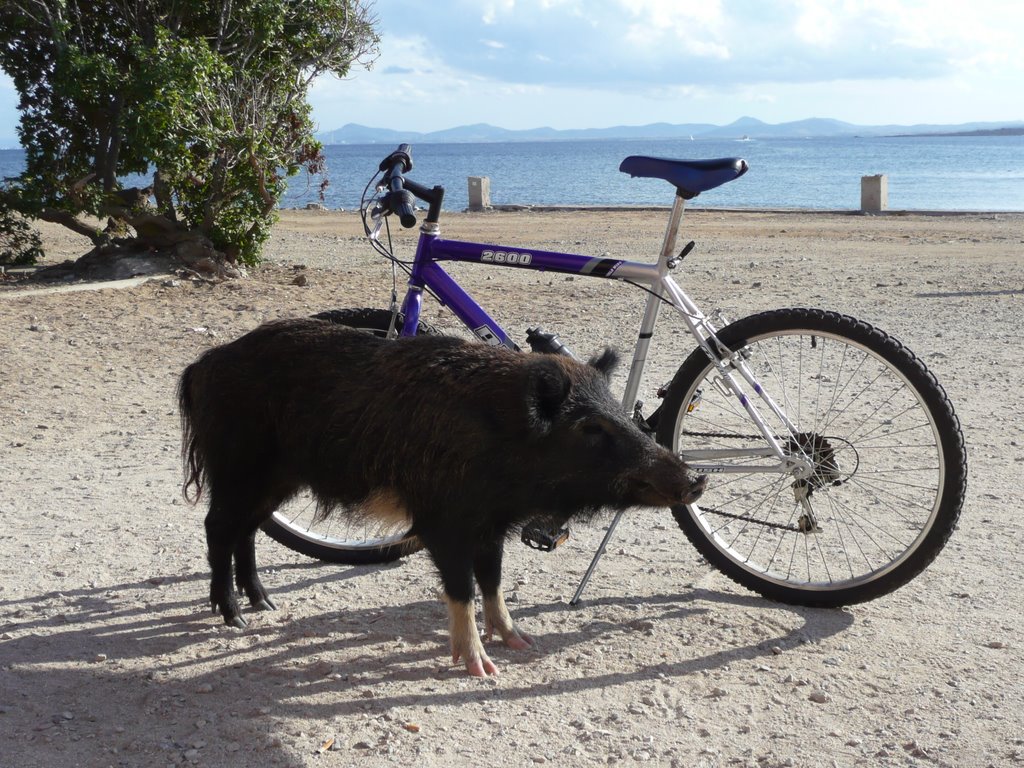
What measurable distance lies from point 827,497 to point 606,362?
1670mm

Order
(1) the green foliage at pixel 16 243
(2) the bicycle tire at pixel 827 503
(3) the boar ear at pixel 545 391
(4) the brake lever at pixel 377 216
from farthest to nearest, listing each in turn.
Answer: (1) the green foliage at pixel 16 243 < (4) the brake lever at pixel 377 216 < (2) the bicycle tire at pixel 827 503 < (3) the boar ear at pixel 545 391

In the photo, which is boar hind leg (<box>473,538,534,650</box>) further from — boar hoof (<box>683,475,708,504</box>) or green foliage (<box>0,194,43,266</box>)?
green foliage (<box>0,194,43,266</box>)

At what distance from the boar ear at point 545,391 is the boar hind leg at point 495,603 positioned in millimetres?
596

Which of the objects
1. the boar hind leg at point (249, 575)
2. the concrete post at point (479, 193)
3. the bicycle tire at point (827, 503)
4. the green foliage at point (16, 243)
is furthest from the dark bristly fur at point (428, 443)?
the concrete post at point (479, 193)

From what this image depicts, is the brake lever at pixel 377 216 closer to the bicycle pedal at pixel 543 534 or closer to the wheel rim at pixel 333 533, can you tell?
the wheel rim at pixel 333 533

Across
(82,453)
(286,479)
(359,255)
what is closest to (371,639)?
(286,479)

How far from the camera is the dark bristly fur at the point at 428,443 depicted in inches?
139

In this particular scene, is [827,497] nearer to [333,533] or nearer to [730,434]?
[730,434]

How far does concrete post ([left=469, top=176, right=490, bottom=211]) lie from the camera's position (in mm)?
28031

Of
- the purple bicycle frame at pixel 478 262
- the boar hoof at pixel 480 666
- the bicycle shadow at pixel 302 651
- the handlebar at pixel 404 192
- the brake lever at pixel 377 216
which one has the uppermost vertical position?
the handlebar at pixel 404 192

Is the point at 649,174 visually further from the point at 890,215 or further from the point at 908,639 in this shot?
the point at 890,215

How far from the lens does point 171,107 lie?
1062 cm

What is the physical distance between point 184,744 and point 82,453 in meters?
3.62

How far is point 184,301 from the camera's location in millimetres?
10984
